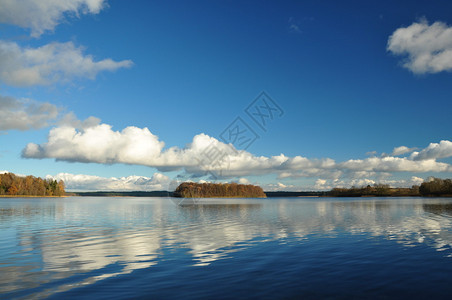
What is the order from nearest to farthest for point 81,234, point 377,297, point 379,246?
point 377,297, point 379,246, point 81,234

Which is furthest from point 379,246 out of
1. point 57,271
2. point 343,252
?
point 57,271

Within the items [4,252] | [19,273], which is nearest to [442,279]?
[19,273]

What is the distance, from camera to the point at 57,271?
1931 cm

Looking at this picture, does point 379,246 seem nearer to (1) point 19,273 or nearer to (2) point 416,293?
(2) point 416,293

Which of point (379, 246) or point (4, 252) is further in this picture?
point (379, 246)

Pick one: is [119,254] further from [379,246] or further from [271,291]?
[379,246]

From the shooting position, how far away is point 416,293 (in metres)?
15.0

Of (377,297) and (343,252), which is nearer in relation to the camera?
(377,297)

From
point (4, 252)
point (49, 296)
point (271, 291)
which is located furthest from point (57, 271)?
point (271, 291)

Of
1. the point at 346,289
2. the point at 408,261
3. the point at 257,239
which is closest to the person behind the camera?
the point at 346,289

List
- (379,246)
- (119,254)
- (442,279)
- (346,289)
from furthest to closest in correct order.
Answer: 1. (379,246)
2. (119,254)
3. (442,279)
4. (346,289)

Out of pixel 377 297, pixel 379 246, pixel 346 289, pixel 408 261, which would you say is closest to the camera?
pixel 377 297

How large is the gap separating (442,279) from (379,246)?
36.6 ft

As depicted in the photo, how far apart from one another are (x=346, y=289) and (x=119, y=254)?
57.1 feet
